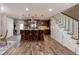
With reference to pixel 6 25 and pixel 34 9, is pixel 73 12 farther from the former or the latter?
pixel 6 25

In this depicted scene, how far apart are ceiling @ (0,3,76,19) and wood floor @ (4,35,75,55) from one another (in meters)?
0.73

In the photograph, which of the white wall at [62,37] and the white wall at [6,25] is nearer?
the white wall at [6,25]

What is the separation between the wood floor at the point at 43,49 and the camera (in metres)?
2.96

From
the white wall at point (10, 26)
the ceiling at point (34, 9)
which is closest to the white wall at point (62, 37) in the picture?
the ceiling at point (34, 9)

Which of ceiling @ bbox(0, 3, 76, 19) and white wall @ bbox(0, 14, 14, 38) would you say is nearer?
ceiling @ bbox(0, 3, 76, 19)

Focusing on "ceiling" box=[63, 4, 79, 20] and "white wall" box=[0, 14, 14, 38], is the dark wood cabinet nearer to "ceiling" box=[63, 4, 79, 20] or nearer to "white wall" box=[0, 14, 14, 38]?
"white wall" box=[0, 14, 14, 38]

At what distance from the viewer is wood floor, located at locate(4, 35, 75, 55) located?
9.71 ft

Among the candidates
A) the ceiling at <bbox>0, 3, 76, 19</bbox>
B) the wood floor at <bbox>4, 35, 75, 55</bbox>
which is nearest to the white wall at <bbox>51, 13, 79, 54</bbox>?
the wood floor at <bbox>4, 35, 75, 55</bbox>

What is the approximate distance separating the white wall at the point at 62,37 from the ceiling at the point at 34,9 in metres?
Answer: 0.34

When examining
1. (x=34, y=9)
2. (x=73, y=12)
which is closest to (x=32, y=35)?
(x=34, y=9)

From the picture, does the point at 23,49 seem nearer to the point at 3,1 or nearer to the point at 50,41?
the point at 50,41

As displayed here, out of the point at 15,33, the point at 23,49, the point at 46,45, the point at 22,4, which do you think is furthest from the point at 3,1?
the point at 46,45

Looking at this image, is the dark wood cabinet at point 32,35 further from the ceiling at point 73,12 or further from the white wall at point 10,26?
the ceiling at point 73,12

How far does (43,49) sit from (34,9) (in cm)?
106
